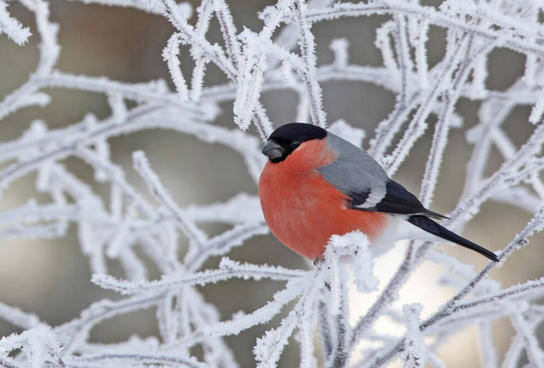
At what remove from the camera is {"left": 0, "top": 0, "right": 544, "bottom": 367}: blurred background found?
5.36 m

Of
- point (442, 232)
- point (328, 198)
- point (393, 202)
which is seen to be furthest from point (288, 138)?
point (442, 232)

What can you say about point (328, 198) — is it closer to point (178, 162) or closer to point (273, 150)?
point (273, 150)

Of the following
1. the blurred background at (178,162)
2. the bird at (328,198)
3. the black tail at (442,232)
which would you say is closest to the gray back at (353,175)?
the bird at (328,198)

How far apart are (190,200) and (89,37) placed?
1.40m

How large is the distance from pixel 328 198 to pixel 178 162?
12.3ft

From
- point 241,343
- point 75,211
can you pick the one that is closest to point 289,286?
point 75,211

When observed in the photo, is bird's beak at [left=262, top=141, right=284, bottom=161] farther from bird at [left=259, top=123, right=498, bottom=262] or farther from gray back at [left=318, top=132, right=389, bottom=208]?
gray back at [left=318, top=132, right=389, bottom=208]

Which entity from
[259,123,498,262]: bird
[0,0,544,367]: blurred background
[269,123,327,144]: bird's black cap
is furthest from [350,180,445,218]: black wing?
[0,0,544,367]: blurred background

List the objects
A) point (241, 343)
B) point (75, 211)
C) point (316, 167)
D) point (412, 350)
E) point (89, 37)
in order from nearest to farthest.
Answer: point (412, 350) → point (316, 167) → point (75, 211) → point (241, 343) → point (89, 37)

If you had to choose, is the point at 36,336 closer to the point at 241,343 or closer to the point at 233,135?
the point at 233,135

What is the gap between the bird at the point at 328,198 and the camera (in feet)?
6.49

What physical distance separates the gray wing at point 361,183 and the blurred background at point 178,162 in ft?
9.63

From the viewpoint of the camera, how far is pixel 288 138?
2086 mm

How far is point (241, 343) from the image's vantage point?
17.8ft
